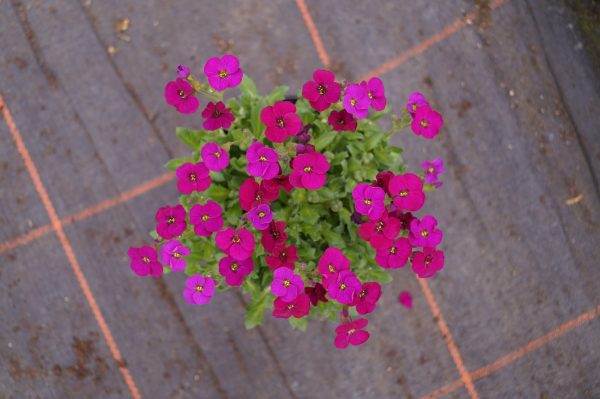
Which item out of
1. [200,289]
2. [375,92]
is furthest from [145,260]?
[375,92]

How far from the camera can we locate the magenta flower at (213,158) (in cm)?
255

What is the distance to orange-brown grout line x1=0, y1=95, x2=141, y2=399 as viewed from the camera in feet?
14.3

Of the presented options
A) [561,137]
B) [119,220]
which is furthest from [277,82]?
[561,137]

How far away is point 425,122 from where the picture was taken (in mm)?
2664

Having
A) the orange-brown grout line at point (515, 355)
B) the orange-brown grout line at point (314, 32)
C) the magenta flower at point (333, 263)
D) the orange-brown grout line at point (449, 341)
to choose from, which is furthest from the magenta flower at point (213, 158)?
the orange-brown grout line at point (515, 355)

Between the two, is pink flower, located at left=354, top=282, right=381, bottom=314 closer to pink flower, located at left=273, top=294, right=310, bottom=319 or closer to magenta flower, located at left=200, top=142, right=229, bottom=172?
pink flower, located at left=273, top=294, right=310, bottom=319

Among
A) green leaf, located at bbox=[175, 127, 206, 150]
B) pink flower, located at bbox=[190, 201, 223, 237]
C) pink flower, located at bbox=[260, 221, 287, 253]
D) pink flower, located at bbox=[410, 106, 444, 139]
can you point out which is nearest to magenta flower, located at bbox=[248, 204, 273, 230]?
pink flower, located at bbox=[260, 221, 287, 253]

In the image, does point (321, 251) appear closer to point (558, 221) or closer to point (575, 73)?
point (558, 221)

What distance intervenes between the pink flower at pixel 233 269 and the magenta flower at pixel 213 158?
42cm

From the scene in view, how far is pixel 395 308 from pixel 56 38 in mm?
3403

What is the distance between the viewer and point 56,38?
172 inches

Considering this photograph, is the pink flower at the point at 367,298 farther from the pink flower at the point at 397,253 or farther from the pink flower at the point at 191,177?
the pink flower at the point at 191,177

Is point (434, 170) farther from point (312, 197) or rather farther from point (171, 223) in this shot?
point (171, 223)

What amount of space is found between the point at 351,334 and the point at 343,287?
0.34 meters
